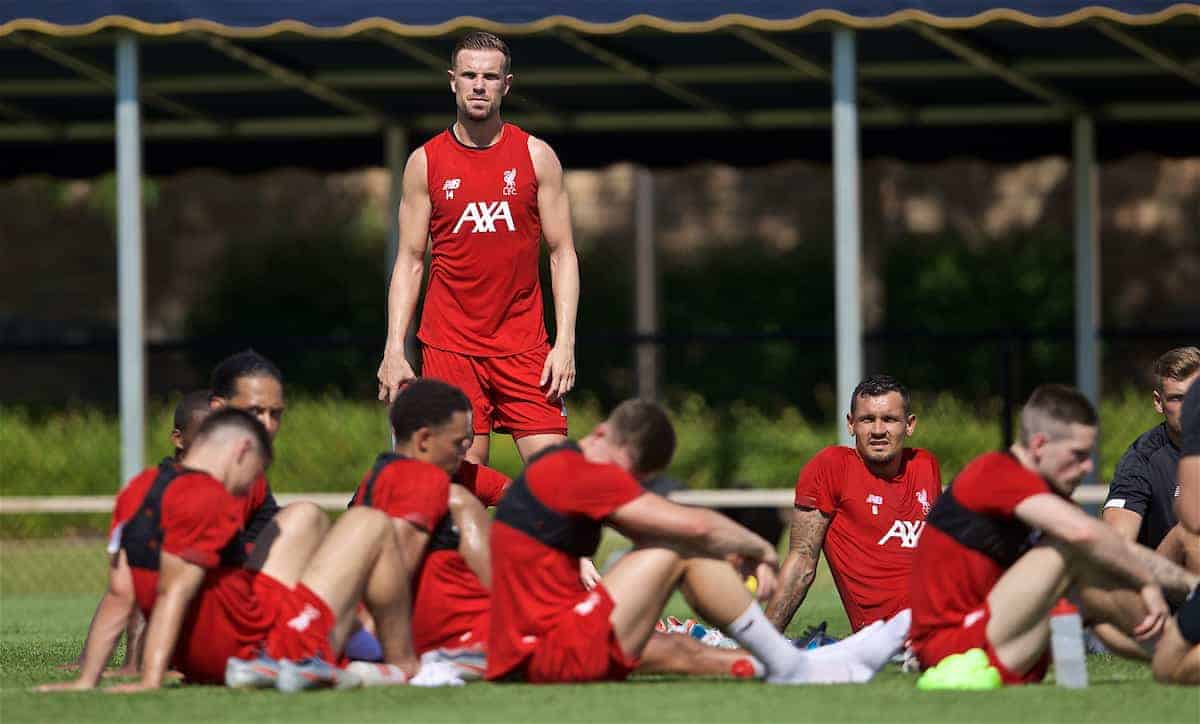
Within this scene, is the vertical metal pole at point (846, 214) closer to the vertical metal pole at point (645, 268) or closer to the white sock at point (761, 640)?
the white sock at point (761, 640)

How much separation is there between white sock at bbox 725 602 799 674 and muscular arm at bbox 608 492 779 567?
203 millimetres

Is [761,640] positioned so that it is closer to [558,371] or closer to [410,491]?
[410,491]

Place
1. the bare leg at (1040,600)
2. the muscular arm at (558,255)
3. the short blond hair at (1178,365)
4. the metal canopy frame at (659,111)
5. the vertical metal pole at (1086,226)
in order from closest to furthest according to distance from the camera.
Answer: the bare leg at (1040,600), the short blond hair at (1178,365), the muscular arm at (558,255), the metal canopy frame at (659,111), the vertical metal pole at (1086,226)

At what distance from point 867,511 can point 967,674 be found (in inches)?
71.1

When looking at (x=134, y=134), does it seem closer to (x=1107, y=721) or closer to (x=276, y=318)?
(x=1107, y=721)

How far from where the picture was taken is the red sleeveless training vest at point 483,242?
8422 mm

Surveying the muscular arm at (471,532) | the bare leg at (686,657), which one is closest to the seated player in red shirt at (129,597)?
the muscular arm at (471,532)

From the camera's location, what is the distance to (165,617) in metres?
6.45

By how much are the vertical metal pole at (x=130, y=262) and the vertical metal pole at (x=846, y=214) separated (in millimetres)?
3552

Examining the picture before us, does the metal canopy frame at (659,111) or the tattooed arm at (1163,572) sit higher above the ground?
the metal canopy frame at (659,111)

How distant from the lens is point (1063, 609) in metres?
6.51

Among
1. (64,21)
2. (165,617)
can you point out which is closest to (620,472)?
(165,617)

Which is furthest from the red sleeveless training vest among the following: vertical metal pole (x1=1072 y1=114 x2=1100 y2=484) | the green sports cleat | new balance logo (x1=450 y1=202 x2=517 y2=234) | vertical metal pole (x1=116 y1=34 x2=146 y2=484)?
vertical metal pole (x1=1072 y1=114 x2=1100 y2=484)

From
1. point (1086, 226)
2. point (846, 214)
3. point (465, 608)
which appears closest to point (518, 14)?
point (846, 214)
